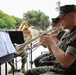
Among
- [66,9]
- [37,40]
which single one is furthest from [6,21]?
[66,9]

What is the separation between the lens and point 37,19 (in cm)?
364

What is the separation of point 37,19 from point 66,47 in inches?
89.7

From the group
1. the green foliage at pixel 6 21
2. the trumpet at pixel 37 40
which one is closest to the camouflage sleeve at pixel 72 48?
the trumpet at pixel 37 40

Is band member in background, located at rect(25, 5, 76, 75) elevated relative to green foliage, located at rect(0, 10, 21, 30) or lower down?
lower down

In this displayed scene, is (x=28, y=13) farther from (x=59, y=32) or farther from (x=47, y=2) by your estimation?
(x=59, y=32)

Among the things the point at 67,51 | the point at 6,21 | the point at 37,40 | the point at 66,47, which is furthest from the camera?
the point at 6,21

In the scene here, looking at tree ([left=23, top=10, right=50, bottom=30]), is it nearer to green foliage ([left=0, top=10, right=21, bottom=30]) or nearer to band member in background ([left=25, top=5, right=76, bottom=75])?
green foliage ([left=0, top=10, right=21, bottom=30])

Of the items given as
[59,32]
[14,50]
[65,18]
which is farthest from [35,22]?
[65,18]

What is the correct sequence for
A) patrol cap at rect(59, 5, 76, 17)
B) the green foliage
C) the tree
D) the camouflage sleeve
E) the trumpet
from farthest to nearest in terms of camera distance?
the tree → the green foliage → the trumpet → patrol cap at rect(59, 5, 76, 17) → the camouflage sleeve

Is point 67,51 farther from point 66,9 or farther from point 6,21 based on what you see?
point 6,21

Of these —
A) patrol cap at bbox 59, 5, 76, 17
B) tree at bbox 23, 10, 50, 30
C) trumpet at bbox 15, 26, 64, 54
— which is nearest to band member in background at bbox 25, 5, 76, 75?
patrol cap at bbox 59, 5, 76, 17

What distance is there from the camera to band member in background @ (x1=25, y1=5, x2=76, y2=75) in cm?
129

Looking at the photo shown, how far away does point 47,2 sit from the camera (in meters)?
3.84

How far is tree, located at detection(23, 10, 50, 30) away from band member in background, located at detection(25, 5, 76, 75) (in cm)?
217
